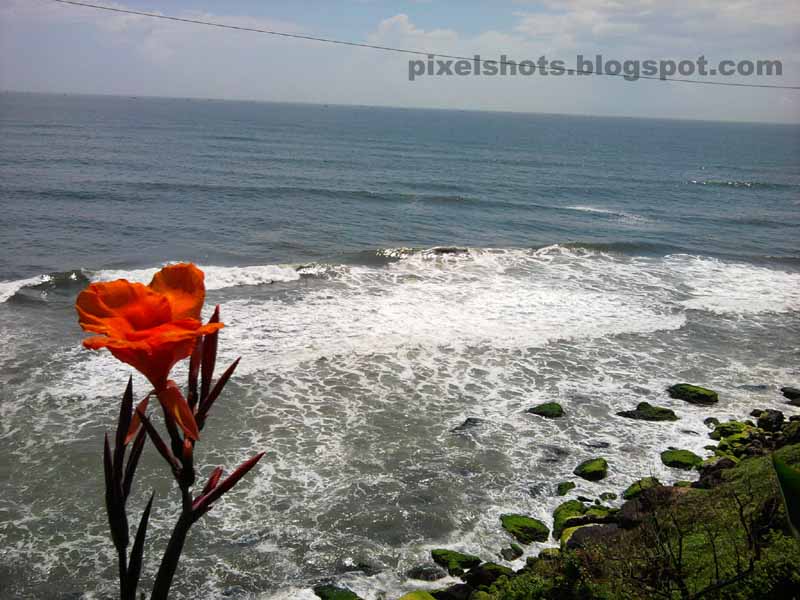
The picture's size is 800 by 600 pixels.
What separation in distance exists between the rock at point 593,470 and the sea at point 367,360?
0.16 m

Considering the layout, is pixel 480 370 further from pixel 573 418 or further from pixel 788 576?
pixel 788 576

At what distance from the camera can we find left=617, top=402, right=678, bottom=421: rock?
12594 millimetres

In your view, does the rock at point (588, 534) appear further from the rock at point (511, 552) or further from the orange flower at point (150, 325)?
the orange flower at point (150, 325)

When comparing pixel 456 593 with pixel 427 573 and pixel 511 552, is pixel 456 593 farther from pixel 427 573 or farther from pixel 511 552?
pixel 511 552

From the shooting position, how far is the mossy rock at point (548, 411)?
12570 millimetres

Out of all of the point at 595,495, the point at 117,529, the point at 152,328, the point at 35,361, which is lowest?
the point at 595,495

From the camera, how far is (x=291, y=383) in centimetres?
1353

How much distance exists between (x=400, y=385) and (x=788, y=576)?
9.07 meters

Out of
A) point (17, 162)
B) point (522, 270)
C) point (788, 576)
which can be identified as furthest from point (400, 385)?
point (17, 162)

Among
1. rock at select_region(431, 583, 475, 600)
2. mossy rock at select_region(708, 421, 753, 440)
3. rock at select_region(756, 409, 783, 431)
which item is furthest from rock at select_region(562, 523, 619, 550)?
rock at select_region(756, 409, 783, 431)

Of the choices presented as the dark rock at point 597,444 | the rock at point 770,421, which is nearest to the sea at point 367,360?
the dark rock at point 597,444

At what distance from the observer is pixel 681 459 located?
436 inches

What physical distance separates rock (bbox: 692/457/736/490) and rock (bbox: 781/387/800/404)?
405 centimetres

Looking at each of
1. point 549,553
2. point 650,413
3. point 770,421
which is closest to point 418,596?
point 549,553
